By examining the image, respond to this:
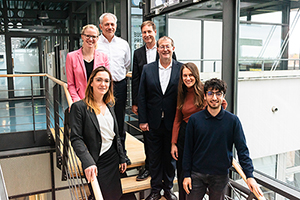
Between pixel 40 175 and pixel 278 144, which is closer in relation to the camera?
pixel 278 144

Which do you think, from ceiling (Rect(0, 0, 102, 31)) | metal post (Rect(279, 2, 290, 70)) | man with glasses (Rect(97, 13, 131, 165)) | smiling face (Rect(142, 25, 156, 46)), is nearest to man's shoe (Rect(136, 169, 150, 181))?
man with glasses (Rect(97, 13, 131, 165))

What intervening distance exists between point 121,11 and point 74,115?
3600 millimetres

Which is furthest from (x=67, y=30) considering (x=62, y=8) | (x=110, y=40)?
(x=110, y=40)

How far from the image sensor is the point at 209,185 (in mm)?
2066

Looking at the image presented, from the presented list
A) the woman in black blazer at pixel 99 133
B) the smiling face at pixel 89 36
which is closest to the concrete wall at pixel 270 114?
the woman in black blazer at pixel 99 133

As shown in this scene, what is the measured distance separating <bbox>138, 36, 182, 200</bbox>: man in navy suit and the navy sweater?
507 millimetres

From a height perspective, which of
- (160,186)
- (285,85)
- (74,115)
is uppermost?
(285,85)

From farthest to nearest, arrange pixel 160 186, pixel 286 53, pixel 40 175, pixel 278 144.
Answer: pixel 40 175 → pixel 160 186 → pixel 278 144 → pixel 286 53

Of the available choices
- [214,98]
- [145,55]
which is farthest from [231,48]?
[214,98]

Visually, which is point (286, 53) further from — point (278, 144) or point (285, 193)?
point (285, 193)

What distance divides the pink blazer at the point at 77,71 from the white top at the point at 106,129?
493 millimetres

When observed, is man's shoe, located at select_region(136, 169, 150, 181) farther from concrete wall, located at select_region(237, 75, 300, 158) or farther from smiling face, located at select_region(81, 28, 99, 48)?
smiling face, located at select_region(81, 28, 99, 48)

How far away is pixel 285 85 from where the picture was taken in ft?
8.02

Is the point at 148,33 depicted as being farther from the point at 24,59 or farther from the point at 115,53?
the point at 24,59
